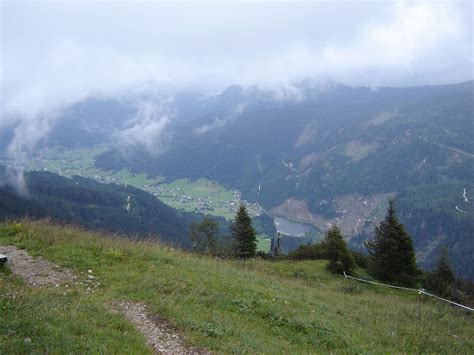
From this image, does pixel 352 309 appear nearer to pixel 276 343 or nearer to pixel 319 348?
pixel 319 348

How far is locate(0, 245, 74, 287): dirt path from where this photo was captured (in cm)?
1350

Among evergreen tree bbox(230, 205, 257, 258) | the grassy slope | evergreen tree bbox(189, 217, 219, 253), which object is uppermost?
the grassy slope

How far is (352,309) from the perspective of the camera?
18.2 metres

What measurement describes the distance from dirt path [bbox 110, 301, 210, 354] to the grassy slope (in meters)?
0.32

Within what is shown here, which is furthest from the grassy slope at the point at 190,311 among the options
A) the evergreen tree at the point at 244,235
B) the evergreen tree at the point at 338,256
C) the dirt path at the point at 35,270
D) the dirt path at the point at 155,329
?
the evergreen tree at the point at 244,235

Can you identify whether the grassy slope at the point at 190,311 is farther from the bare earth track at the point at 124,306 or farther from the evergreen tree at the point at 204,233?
the evergreen tree at the point at 204,233

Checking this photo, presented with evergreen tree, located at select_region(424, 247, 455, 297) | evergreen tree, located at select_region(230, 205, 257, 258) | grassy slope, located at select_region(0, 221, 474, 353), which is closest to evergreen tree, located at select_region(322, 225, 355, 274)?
evergreen tree, located at select_region(424, 247, 455, 297)

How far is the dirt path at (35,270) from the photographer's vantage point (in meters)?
13.5

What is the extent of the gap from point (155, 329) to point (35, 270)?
6280mm

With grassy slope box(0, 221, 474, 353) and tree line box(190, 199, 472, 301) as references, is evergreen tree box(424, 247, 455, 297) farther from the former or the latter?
grassy slope box(0, 221, 474, 353)

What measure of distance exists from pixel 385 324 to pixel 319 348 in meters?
5.52

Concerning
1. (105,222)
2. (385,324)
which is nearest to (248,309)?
(385,324)

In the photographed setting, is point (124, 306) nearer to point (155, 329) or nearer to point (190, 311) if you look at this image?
point (155, 329)

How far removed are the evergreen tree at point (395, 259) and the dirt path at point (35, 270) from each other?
28621 mm
